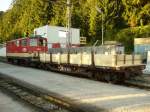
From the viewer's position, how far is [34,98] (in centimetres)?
1603

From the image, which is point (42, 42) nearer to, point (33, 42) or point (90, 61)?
point (33, 42)

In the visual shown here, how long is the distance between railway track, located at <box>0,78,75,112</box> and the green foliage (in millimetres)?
27276

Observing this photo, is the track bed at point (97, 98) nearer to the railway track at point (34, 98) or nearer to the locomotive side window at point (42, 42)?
the railway track at point (34, 98)

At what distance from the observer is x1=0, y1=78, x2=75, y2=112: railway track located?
13453 mm

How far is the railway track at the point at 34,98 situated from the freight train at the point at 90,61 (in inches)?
206

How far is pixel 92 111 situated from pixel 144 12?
115 feet

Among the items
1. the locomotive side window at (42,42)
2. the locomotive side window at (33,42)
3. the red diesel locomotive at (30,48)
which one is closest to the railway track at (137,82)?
the red diesel locomotive at (30,48)

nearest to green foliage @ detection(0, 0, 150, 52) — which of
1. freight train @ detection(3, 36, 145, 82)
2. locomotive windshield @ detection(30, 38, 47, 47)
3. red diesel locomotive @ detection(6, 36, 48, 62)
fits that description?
locomotive windshield @ detection(30, 38, 47, 47)

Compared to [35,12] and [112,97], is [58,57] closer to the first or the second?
[112,97]

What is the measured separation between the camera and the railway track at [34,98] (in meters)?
13.5

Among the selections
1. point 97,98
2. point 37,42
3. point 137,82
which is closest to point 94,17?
point 37,42

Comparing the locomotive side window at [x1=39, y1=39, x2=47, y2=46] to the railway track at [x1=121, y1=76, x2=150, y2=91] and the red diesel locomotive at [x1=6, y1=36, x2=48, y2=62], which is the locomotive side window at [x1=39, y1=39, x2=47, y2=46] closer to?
the red diesel locomotive at [x1=6, y1=36, x2=48, y2=62]

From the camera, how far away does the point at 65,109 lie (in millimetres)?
13305

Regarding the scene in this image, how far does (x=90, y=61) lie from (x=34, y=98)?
924 cm
